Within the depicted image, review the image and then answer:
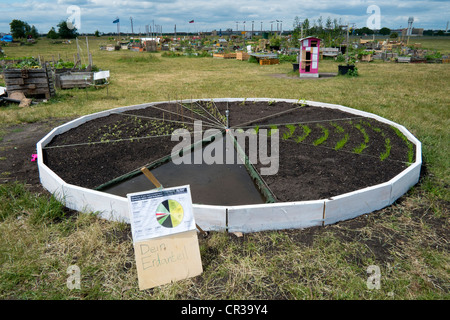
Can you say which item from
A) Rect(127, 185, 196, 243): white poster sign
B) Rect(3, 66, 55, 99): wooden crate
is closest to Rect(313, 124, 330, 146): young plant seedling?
Rect(127, 185, 196, 243): white poster sign

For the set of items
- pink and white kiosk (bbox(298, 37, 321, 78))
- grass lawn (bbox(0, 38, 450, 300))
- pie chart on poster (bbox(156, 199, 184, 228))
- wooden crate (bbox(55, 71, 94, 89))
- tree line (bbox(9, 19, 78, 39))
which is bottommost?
grass lawn (bbox(0, 38, 450, 300))

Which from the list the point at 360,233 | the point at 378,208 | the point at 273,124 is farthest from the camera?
the point at 273,124

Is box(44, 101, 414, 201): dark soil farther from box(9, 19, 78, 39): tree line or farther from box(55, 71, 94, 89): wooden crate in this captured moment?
box(9, 19, 78, 39): tree line

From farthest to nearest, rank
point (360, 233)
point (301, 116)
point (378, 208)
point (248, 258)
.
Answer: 1. point (301, 116)
2. point (378, 208)
3. point (360, 233)
4. point (248, 258)

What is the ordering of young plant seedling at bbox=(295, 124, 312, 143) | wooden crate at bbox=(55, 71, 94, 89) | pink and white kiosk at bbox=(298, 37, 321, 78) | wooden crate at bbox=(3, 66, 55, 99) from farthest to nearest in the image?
pink and white kiosk at bbox=(298, 37, 321, 78) < wooden crate at bbox=(55, 71, 94, 89) < wooden crate at bbox=(3, 66, 55, 99) < young plant seedling at bbox=(295, 124, 312, 143)

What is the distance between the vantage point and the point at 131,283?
8.86 ft

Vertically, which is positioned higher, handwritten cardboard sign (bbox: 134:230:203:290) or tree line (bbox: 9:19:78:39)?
tree line (bbox: 9:19:78:39)

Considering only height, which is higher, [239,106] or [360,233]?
[239,106]

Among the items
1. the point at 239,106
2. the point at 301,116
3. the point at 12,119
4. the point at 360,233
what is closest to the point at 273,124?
the point at 301,116

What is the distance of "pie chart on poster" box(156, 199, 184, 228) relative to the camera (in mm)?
2725

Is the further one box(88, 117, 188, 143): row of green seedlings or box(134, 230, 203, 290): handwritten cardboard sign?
box(88, 117, 188, 143): row of green seedlings

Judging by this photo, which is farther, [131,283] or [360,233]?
[360,233]
